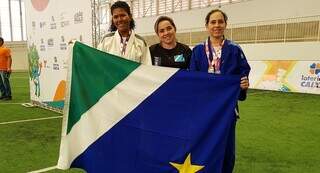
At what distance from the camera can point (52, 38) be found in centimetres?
611

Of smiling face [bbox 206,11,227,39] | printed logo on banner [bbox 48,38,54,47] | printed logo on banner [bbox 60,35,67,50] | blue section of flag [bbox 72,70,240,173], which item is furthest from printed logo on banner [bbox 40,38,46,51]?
smiling face [bbox 206,11,227,39]

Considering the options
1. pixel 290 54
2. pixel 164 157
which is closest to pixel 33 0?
pixel 164 157

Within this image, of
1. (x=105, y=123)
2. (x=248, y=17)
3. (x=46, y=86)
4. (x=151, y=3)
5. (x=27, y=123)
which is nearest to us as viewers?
(x=105, y=123)

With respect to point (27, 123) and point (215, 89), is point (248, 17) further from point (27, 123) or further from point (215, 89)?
point (215, 89)

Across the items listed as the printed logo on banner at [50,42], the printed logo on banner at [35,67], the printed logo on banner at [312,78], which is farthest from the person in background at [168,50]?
the printed logo on banner at [312,78]

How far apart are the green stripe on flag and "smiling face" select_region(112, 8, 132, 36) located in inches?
9.2

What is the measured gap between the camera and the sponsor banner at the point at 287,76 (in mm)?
9758

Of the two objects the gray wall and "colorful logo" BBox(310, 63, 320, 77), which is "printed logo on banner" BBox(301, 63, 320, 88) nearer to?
"colorful logo" BBox(310, 63, 320, 77)

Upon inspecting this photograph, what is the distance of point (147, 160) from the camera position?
2264mm

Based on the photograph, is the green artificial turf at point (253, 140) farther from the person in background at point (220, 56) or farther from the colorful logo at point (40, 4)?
the colorful logo at point (40, 4)

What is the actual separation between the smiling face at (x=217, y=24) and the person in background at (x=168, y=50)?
0.28 m

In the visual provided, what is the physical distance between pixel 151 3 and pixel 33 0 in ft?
42.0

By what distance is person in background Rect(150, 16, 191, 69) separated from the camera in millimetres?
2484

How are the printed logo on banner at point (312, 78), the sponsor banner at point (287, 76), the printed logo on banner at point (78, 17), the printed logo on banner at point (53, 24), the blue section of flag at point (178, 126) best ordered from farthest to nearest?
1. the sponsor banner at point (287, 76)
2. the printed logo on banner at point (312, 78)
3. the printed logo on banner at point (53, 24)
4. the printed logo on banner at point (78, 17)
5. the blue section of flag at point (178, 126)
